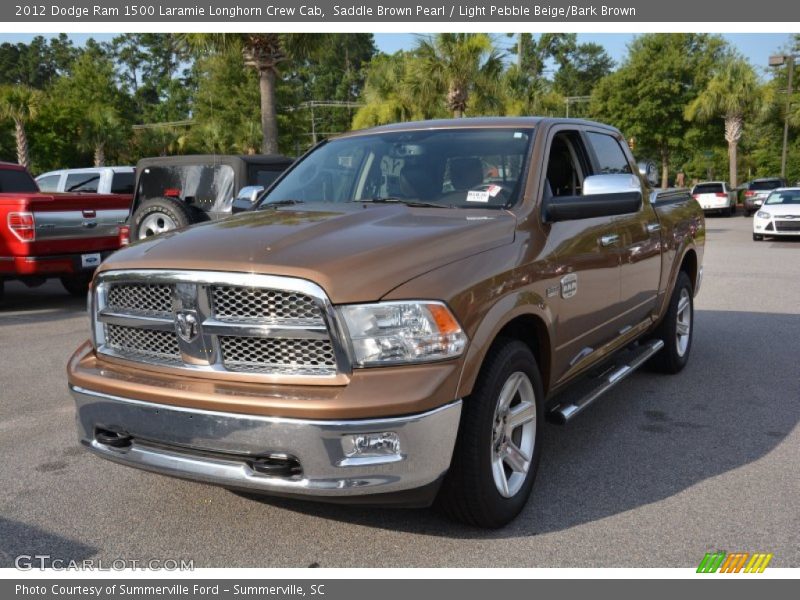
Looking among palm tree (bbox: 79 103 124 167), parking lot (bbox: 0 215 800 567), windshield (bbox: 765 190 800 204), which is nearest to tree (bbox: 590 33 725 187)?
windshield (bbox: 765 190 800 204)

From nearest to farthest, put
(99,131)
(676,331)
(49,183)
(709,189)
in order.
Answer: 1. (676,331)
2. (49,183)
3. (709,189)
4. (99,131)

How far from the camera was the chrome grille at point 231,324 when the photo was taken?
2.97 meters

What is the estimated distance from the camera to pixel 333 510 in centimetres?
369

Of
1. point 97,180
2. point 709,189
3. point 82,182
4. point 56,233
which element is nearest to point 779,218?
point 709,189

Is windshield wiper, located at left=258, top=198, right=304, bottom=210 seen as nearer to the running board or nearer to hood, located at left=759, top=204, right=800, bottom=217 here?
the running board

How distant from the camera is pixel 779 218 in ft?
63.7

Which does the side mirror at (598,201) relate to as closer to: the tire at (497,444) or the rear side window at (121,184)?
the tire at (497,444)

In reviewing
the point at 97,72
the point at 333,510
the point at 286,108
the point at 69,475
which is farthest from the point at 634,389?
the point at 97,72

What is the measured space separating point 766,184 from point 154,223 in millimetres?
33759

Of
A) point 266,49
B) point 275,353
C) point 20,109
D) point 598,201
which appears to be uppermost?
point 20,109

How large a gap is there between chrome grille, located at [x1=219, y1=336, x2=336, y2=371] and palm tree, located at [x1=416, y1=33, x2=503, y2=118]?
2275 centimetres

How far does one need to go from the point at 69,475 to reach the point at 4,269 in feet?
19.7

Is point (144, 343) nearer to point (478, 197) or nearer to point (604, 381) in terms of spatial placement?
point (478, 197)
